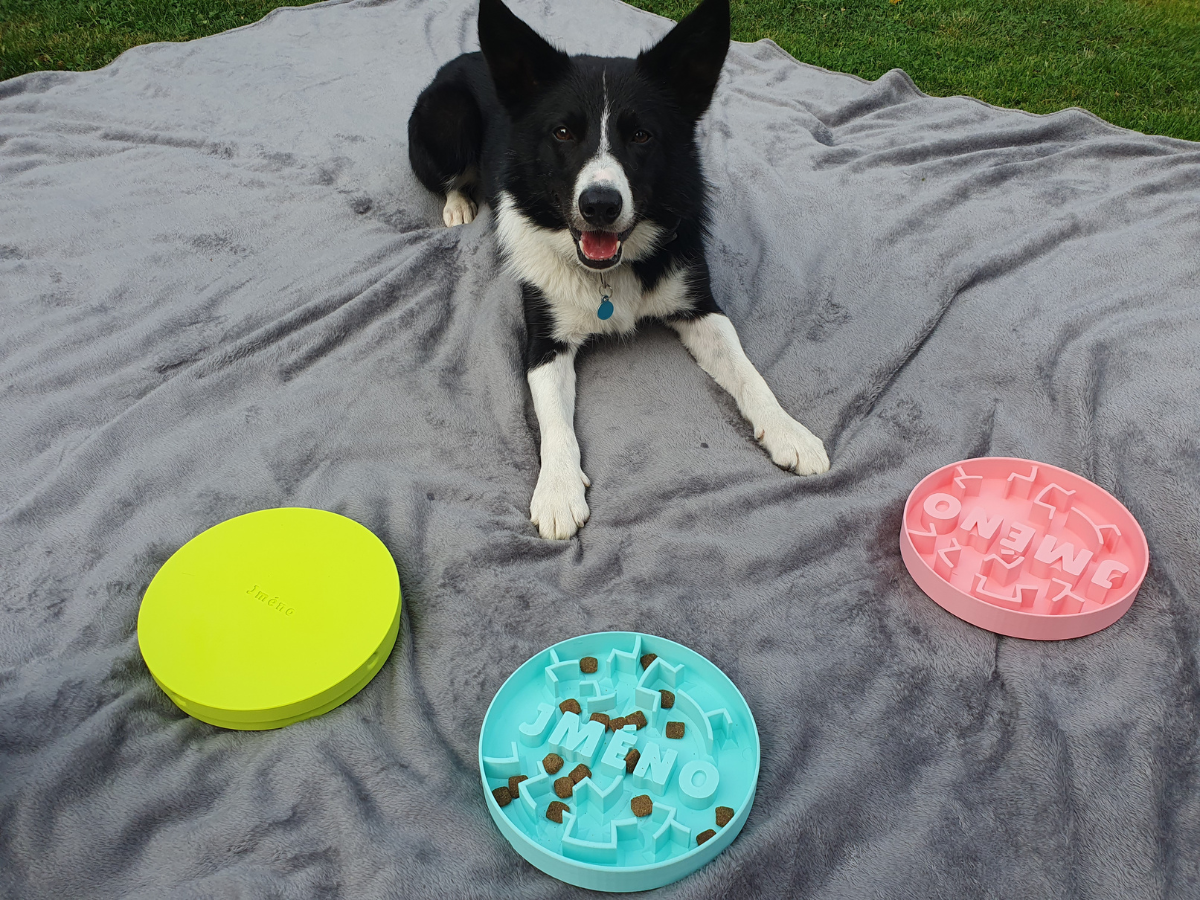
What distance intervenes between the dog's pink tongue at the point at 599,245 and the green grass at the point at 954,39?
3.11 m

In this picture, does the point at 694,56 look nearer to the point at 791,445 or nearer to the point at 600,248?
the point at 600,248

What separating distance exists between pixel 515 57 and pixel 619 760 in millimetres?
1984

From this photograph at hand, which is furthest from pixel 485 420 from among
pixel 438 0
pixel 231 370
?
pixel 438 0

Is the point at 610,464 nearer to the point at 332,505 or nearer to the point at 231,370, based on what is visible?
the point at 332,505

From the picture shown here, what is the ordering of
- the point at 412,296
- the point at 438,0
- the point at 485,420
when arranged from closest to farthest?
the point at 485,420 → the point at 412,296 → the point at 438,0

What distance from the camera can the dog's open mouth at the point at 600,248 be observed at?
2.36 meters

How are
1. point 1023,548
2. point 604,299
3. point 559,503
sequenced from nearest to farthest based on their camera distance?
point 1023,548 → point 559,503 → point 604,299

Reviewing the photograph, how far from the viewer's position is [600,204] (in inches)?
85.7

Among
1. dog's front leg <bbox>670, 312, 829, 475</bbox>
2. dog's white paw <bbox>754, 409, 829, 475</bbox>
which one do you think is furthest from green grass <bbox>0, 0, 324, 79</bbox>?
dog's white paw <bbox>754, 409, 829, 475</bbox>

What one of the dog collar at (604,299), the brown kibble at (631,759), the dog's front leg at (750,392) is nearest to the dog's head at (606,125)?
the dog collar at (604,299)

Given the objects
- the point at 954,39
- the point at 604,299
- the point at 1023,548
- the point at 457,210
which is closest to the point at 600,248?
the point at 604,299

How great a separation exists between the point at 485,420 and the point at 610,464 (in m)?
0.45

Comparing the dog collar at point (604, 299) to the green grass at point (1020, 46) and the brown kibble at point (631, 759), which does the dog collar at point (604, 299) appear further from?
the green grass at point (1020, 46)

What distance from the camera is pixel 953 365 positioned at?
8.75 feet
